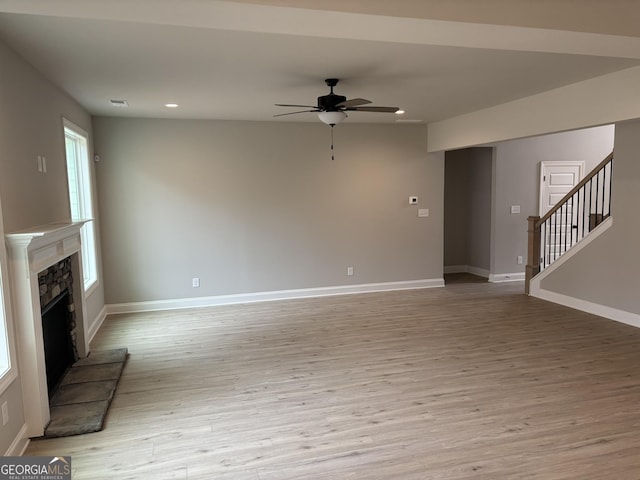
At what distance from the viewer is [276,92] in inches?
174

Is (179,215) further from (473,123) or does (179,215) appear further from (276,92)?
(473,123)

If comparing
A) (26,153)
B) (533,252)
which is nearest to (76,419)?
(26,153)

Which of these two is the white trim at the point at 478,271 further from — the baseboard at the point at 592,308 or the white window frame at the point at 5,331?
the white window frame at the point at 5,331

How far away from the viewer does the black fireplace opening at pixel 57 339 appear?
3.50 metres

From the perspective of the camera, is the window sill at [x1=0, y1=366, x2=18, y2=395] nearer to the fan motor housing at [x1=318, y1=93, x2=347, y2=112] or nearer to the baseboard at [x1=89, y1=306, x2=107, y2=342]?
the baseboard at [x1=89, y1=306, x2=107, y2=342]

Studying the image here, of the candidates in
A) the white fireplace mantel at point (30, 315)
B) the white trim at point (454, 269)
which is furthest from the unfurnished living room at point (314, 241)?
the white trim at point (454, 269)

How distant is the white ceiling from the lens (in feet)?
6.99

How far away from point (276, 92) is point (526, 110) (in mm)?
2879

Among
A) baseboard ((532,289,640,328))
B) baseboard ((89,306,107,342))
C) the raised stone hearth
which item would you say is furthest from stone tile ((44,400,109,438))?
baseboard ((532,289,640,328))

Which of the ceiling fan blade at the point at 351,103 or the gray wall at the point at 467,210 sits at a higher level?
the ceiling fan blade at the point at 351,103

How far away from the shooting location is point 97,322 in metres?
5.25

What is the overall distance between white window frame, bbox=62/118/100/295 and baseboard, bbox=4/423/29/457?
226cm

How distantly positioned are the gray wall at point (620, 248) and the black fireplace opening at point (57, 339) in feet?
19.6

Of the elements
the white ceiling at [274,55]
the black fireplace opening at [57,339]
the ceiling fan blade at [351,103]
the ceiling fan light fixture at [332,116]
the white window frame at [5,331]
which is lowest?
the black fireplace opening at [57,339]
